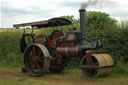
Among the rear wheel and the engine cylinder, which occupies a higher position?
the engine cylinder

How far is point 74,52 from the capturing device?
8664mm

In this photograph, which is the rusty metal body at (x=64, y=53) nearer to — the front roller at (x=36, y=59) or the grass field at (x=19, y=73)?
the front roller at (x=36, y=59)

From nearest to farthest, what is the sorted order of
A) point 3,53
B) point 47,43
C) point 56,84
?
point 56,84 → point 47,43 → point 3,53

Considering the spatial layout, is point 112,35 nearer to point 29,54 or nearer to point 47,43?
point 47,43

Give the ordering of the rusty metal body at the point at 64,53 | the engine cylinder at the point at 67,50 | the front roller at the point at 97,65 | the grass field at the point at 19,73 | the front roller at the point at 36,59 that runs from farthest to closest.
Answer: the front roller at the point at 36,59 < the engine cylinder at the point at 67,50 < the rusty metal body at the point at 64,53 < the front roller at the point at 97,65 < the grass field at the point at 19,73

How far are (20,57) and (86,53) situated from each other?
632 cm

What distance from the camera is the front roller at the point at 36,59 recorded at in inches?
349

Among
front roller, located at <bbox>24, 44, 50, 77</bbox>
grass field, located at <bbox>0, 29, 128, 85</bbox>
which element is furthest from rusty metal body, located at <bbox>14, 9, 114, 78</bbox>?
grass field, located at <bbox>0, 29, 128, 85</bbox>

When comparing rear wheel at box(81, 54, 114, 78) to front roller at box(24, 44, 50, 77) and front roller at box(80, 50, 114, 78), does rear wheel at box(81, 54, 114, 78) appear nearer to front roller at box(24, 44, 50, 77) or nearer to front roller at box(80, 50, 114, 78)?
front roller at box(80, 50, 114, 78)

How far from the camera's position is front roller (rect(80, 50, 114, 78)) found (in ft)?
24.9

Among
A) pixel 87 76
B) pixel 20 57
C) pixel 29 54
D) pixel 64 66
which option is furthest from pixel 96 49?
pixel 20 57

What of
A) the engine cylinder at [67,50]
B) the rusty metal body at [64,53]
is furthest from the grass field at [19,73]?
the engine cylinder at [67,50]

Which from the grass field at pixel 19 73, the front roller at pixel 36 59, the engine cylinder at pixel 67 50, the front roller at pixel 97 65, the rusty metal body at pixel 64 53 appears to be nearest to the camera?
the grass field at pixel 19 73

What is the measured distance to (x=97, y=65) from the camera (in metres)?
7.84
